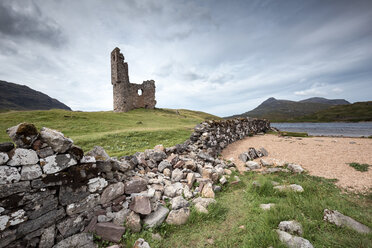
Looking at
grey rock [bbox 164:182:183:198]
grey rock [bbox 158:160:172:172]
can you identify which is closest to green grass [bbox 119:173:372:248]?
grey rock [bbox 164:182:183:198]

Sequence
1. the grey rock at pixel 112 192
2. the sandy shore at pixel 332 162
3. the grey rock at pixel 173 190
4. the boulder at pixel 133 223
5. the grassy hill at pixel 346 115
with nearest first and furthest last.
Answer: the boulder at pixel 133 223 → the grey rock at pixel 112 192 → the grey rock at pixel 173 190 → the sandy shore at pixel 332 162 → the grassy hill at pixel 346 115

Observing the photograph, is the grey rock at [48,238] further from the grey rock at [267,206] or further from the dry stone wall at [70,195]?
the grey rock at [267,206]

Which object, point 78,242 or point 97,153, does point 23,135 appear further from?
point 78,242

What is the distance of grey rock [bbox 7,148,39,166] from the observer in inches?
112

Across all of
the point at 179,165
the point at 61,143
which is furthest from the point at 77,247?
the point at 179,165

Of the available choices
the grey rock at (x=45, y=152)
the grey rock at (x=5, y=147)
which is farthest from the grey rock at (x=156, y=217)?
the grey rock at (x=5, y=147)

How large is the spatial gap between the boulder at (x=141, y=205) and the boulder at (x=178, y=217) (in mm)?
566

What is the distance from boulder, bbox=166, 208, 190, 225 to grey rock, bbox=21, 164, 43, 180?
305 cm

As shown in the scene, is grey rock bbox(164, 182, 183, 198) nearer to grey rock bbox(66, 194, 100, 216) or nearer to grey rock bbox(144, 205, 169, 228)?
grey rock bbox(144, 205, 169, 228)

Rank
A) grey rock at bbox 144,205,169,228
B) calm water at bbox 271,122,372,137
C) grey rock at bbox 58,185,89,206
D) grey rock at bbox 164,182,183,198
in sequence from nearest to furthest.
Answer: grey rock at bbox 58,185,89,206
grey rock at bbox 144,205,169,228
grey rock at bbox 164,182,183,198
calm water at bbox 271,122,372,137

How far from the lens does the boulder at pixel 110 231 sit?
3391 mm

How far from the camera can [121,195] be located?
4281 millimetres

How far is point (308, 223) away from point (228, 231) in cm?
176

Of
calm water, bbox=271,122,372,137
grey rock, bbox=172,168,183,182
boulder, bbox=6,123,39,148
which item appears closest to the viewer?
boulder, bbox=6,123,39,148
